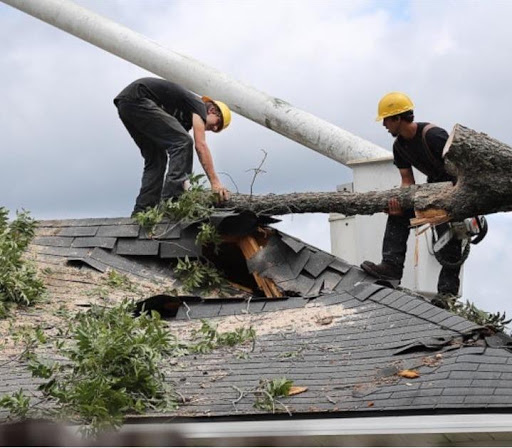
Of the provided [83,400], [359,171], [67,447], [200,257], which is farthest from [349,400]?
[359,171]

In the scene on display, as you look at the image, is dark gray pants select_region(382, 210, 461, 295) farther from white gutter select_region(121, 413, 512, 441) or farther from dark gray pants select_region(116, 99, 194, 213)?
white gutter select_region(121, 413, 512, 441)

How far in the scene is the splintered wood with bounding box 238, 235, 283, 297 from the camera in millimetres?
10781

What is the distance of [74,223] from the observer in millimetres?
12250

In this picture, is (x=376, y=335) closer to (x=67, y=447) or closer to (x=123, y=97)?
(x=67, y=447)

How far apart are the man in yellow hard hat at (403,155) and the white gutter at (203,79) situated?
3.51 metres

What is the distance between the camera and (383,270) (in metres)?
10.9

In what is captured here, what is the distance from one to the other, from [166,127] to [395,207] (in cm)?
273

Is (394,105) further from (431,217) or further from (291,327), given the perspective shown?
(291,327)

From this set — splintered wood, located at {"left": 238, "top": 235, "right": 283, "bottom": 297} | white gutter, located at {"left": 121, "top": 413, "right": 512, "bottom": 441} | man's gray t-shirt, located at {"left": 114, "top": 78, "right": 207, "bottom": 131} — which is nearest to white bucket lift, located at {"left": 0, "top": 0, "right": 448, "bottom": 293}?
man's gray t-shirt, located at {"left": 114, "top": 78, "right": 207, "bottom": 131}

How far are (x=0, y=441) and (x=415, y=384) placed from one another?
118 inches

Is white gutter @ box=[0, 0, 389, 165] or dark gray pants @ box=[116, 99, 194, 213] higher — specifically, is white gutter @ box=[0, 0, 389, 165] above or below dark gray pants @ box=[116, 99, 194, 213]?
above

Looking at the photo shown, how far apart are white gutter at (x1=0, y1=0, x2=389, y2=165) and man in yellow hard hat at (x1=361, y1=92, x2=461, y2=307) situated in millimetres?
3514

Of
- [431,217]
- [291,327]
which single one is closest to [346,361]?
[291,327]

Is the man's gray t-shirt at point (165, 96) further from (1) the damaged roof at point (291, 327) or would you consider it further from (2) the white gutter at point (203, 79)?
(2) the white gutter at point (203, 79)
